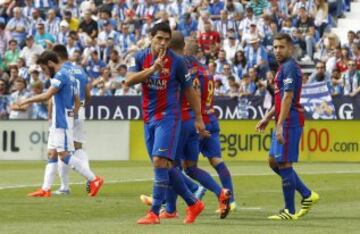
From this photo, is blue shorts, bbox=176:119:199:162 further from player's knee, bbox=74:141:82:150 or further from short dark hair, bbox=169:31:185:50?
player's knee, bbox=74:141:82:150

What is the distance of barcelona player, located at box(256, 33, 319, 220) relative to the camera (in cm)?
1468

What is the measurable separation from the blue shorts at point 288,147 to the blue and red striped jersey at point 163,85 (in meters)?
1.60

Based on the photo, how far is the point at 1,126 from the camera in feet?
104

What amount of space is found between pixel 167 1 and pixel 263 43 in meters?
4.24

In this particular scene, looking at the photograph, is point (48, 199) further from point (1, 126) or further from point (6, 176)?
point (1, 126)

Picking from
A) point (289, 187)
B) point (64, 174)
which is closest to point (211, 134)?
point (289, 187)

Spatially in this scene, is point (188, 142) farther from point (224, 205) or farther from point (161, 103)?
point (161, 103)

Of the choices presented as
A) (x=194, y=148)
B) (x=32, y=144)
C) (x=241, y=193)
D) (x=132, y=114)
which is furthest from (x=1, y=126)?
(x=194, y=148)

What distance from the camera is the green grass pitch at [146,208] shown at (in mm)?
13359

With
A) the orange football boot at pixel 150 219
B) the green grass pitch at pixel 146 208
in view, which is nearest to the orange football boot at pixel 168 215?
the green grass pitch at pixel 146 208

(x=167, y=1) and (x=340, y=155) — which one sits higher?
(x=167, y=1)

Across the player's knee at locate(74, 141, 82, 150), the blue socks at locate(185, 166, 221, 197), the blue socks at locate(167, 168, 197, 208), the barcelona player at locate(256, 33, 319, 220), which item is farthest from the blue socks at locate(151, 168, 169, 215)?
the player's knee at locate(74, 141, 82, 150)

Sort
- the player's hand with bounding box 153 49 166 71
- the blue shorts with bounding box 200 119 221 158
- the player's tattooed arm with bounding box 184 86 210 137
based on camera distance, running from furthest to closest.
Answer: the blue shorts with bounding box 200 119 221 158, the player's tattooed arm with bounding box 184 86 210 137, the player's hand with bounding box 153 49 166 71

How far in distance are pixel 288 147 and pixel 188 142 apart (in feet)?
4.06
